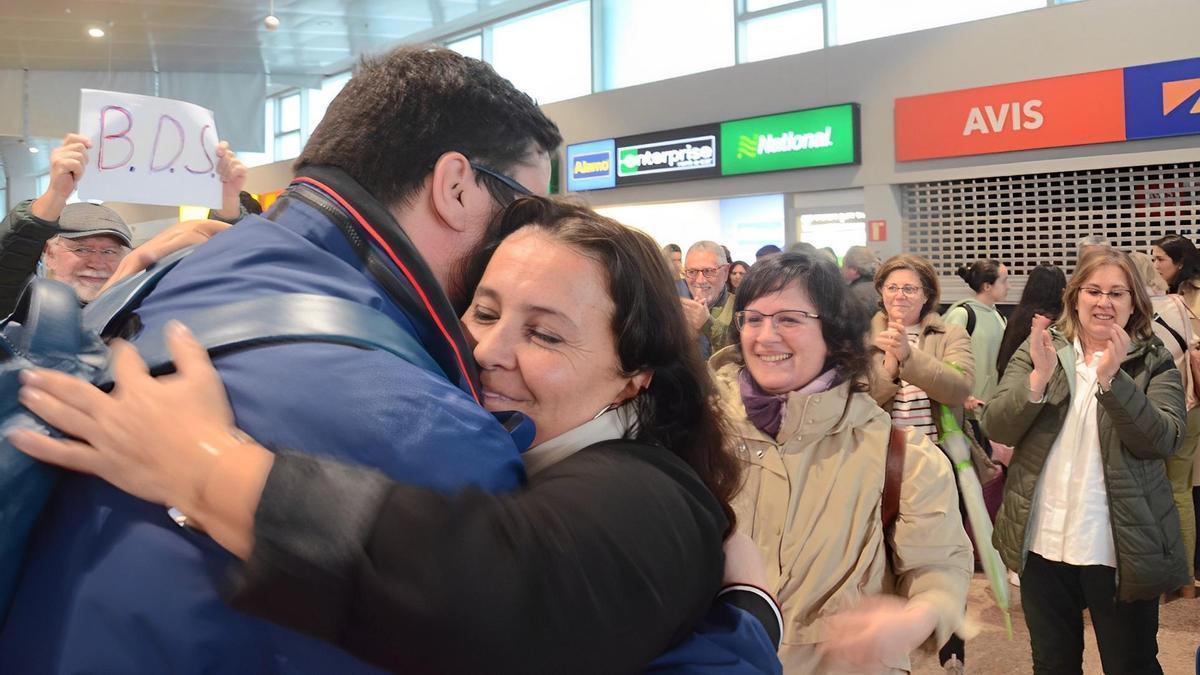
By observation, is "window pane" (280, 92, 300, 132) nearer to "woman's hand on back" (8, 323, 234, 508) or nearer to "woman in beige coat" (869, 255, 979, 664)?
"woman in beige coat" (869, 255, 979, 664)

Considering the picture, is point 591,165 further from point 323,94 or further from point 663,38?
point 323,94

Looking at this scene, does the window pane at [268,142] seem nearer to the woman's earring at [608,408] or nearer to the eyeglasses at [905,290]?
the eyeglasses at [905,290]

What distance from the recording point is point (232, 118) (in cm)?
1369

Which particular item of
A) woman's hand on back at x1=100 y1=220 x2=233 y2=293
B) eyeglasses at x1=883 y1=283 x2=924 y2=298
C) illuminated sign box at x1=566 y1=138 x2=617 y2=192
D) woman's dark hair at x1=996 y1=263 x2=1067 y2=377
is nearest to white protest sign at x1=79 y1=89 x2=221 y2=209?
woman's hand on back at x1=100 y1=220 x2=233 y2=293

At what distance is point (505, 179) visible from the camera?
53.8 inches

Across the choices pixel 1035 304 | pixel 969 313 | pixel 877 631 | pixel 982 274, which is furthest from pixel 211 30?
pixel 877 631

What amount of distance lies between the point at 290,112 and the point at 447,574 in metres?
18.8

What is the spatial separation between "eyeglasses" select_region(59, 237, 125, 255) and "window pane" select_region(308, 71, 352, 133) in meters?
12.9

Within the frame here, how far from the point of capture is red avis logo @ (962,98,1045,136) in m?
8.52

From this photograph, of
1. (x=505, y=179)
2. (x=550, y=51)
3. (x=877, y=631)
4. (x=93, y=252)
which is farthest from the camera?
(x=550, y=51)

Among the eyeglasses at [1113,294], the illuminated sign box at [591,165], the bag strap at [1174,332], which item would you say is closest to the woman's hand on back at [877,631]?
the eyeglasses at [1113,294]

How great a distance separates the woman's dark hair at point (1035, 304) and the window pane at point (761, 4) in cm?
605

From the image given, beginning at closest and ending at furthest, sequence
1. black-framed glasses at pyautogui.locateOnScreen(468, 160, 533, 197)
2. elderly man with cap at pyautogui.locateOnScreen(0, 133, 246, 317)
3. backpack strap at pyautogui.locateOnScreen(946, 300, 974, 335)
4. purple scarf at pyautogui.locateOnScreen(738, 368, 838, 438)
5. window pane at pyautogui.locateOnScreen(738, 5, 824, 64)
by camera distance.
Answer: black-framed glasses at pyautogui.locateOnScreen(468, 160, 533, 197) → purple scarf at pyautogui.locateOnScreen(738, 368, 838, 438) → elderly man with cap at pyautogui.locateOnScreen(0, 133, 246, 317) → backpack strap at pyautogui.locateOnScreen(946, 300, 974, 335) → window pane at pyautogui.locateOnScreen(738, 5, 824, 64)

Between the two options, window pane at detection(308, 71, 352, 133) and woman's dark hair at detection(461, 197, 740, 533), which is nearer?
woman's dark hair at detection(461, 197, 740, 533)
